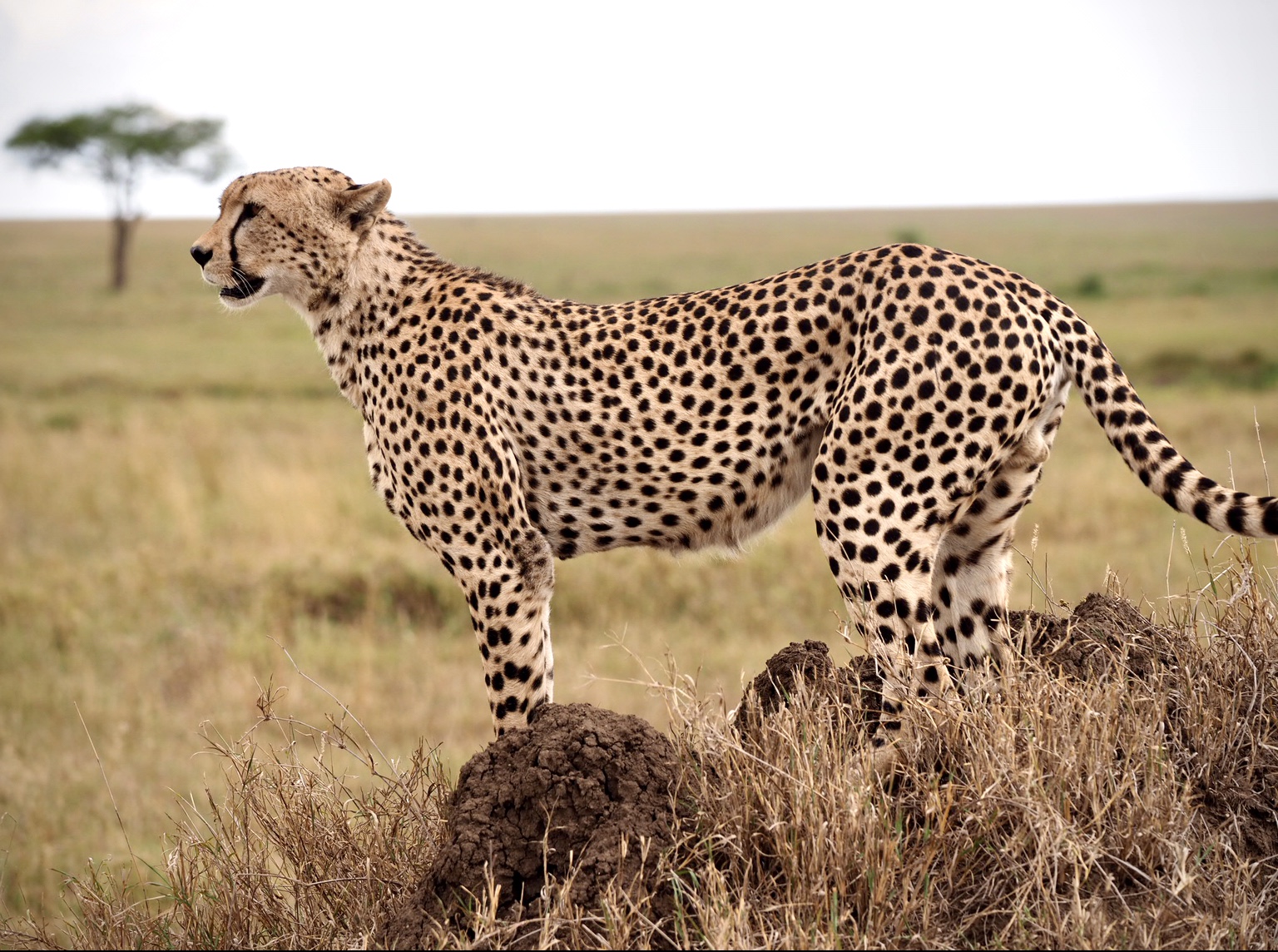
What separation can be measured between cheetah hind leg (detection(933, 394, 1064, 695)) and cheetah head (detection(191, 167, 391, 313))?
218 centimetres

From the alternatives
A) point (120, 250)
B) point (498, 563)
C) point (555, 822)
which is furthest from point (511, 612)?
point (120, 250)

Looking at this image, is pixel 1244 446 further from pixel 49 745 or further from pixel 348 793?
pixel 348 793

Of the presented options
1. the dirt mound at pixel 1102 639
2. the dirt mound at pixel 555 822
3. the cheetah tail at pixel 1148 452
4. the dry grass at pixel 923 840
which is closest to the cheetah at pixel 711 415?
the cheetah tail at pixel 1148 452

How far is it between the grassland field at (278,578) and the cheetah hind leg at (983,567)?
0.14 meters

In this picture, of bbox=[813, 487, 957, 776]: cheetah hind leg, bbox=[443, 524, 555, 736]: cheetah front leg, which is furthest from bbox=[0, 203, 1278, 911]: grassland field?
bbox=[813, 487, 957, 776]: cheetah hind leg

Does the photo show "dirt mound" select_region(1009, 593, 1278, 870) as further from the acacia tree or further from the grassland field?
the acacia tree

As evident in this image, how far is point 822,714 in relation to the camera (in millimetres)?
3773

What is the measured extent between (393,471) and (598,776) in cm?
126

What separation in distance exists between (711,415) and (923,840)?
1.39m

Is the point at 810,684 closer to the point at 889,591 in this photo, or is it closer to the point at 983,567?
the point at 889,591

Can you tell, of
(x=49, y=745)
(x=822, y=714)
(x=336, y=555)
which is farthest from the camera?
(x=336, y=555)

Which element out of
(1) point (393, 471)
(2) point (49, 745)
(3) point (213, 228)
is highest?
(3) point (213, 228)

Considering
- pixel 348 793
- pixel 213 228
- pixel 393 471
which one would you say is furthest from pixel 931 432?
pixel 213 228

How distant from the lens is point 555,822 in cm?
350
